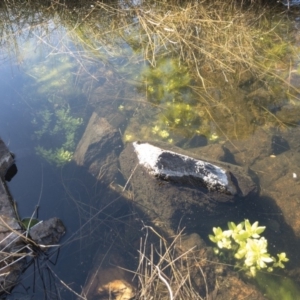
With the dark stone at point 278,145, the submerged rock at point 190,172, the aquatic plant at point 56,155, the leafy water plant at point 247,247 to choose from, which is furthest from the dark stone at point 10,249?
the dark stone at point 278,145

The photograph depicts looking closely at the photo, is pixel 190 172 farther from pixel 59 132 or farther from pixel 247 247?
pixel 59 132

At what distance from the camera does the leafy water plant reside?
243 centimetres

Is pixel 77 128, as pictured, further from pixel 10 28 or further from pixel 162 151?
pixel 10 28

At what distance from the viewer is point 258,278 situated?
2672 mm

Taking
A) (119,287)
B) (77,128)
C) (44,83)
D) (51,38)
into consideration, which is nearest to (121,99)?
(77,128)

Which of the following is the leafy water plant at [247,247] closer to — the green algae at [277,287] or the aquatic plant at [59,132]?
the green algae at [277,287]

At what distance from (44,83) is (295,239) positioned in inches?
147

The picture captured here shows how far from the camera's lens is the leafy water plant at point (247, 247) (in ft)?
7.96

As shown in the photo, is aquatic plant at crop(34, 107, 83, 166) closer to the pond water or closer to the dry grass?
the pond water

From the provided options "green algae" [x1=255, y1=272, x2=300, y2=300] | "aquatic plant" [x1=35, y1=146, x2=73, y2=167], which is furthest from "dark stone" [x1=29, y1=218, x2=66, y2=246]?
"green algae" [x1=255, y1=272, x2=300, y2=300]

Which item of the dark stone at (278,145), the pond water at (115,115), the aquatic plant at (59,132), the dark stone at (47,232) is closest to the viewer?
the dark stone at (47,232)

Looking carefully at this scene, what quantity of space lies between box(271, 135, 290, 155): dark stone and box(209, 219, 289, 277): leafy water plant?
125cm

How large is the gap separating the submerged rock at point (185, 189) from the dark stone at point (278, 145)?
1.79ft

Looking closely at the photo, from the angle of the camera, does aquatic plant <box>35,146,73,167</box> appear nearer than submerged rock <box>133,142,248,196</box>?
No
